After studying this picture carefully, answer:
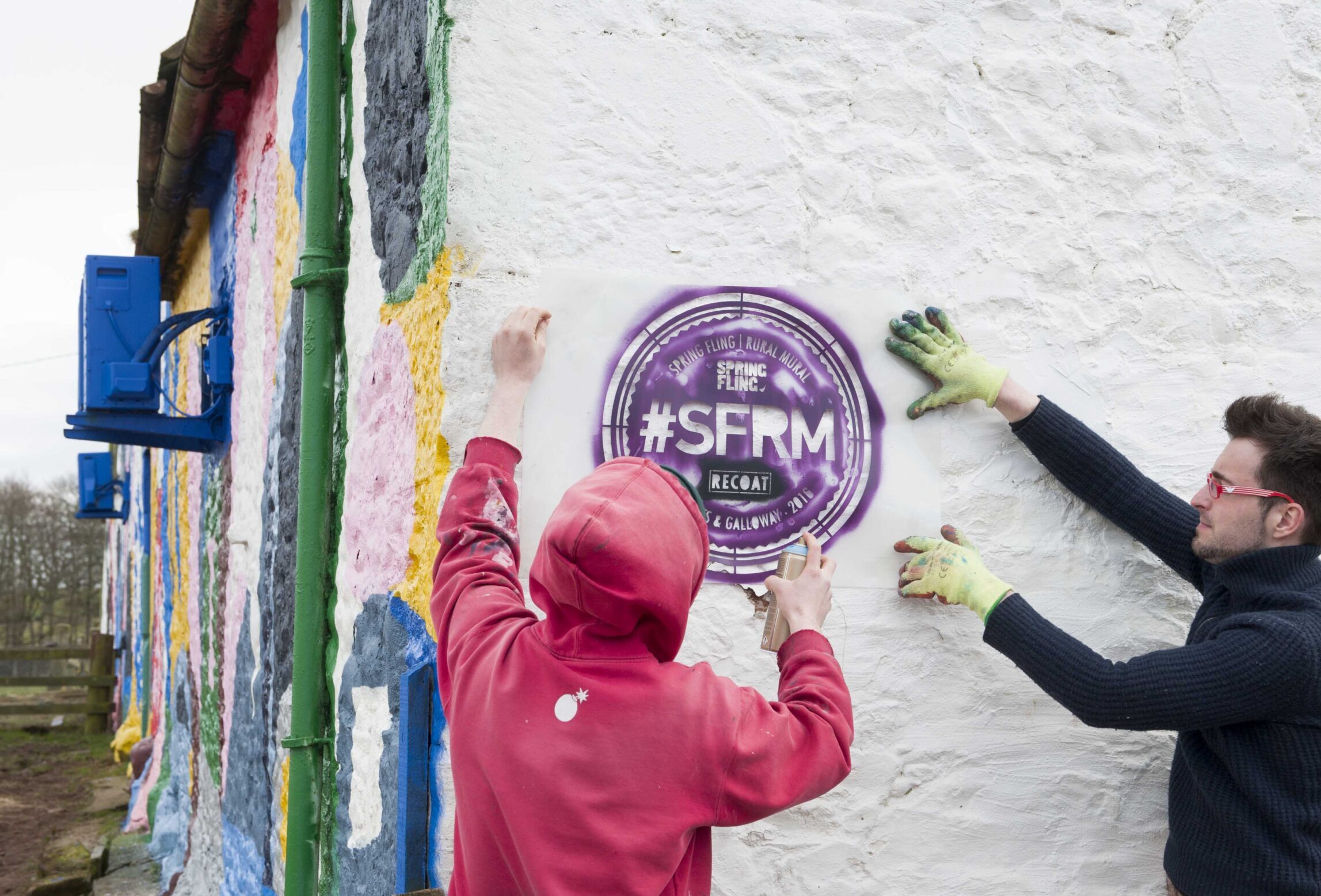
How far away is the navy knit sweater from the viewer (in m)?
2.11

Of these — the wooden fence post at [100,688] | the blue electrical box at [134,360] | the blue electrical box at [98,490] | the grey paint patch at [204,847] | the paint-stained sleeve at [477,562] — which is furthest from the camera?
the wooden fence post at [100,688]

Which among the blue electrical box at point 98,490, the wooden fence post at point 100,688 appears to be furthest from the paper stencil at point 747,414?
the wooden fence post at point 100,688

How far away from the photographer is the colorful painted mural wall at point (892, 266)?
2420 mm

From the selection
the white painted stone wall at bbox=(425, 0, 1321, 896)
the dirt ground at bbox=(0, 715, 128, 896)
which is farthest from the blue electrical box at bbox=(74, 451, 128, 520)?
the white painted stone wall at bbox=(425, 0, 1321, 896)

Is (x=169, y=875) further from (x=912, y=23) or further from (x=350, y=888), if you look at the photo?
(x=912, y=23)

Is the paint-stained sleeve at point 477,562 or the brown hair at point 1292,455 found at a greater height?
the brown hair at point 1292,455

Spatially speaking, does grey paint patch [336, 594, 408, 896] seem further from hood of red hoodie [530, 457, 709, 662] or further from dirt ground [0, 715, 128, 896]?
dirt ground [0, 715, 128, 896]

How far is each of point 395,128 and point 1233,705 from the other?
7.51ft

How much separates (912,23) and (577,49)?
33.8 inches

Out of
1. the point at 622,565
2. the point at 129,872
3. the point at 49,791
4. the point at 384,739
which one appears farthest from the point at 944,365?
the point at 49,791

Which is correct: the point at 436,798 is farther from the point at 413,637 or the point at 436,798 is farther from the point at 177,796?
the point at 177,796

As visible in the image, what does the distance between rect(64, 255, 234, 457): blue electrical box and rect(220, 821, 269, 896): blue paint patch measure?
1.88m

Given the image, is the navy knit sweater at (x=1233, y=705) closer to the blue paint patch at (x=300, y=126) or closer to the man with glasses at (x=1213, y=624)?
the man with glasses at (x=1213, y=624)

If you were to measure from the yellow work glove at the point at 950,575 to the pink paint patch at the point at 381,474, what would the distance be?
46.0 inches
